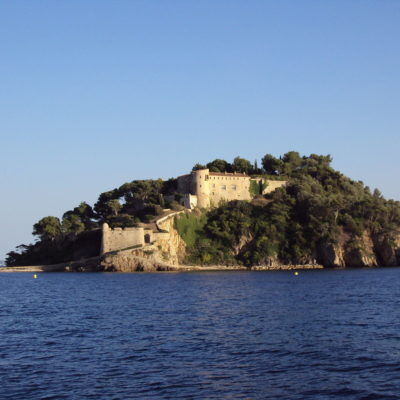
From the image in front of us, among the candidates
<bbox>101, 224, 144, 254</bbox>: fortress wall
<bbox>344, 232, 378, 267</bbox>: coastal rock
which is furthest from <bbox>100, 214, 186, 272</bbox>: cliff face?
<bbox>344, 232, 378, 267</bbox>: coastal rock

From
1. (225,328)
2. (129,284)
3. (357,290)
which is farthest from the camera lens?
(129,284)

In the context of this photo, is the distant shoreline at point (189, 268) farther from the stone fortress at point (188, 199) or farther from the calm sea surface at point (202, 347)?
the calm sea surface at point (202, 347)

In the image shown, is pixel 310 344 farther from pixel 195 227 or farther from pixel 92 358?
pixel 195 227

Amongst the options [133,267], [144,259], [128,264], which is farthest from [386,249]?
[128,264]

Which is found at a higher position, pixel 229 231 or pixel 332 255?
pixel 229 231

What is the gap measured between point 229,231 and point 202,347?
6626cm

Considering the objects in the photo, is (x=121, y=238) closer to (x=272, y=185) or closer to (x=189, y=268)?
(x=189, y=268)

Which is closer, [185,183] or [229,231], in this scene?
[229,231]

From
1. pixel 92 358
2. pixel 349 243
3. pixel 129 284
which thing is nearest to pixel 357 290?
pixel 129 284

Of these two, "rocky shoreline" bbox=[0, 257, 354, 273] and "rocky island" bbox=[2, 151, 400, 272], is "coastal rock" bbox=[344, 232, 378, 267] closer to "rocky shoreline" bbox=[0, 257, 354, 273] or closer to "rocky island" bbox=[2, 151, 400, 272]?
"rocky island" bbox=[2, 151, 400, 272]

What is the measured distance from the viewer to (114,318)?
33969 millimetres

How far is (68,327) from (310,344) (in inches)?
533

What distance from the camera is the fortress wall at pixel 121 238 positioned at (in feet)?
273

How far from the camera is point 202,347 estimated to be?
80.9 ft
